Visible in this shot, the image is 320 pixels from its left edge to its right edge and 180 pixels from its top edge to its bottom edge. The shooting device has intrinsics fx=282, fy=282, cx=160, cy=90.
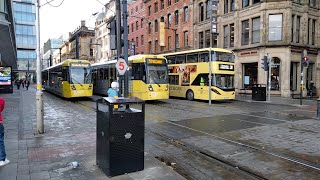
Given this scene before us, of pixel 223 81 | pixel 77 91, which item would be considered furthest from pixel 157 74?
pixel 77 91

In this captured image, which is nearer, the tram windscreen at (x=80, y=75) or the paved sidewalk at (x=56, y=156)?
the paved sidewalk at (x=56, y=156)

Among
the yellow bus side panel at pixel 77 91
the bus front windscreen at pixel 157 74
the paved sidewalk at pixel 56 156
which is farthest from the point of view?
the yellow bus side panel at pixel 77 91

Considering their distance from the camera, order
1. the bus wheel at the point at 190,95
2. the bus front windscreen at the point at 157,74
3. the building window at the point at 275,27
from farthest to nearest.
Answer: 1. the building window at the point at 275,27
2. the bus wheel at the point at 190,95
3. the bus front windscreen at the point at 157,74

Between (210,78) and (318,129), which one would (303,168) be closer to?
(318,129)

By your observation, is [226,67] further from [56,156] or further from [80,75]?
[56,156]

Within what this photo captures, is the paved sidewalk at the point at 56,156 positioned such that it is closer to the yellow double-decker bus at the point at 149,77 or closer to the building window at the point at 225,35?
the yellow double-decker bus at the point at 149,77

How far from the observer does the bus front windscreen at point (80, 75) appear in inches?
864

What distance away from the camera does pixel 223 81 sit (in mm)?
21062

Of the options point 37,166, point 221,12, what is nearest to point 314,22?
point 221,12

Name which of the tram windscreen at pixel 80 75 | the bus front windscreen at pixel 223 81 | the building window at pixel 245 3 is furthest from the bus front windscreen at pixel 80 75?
the building window at pixel 245 3

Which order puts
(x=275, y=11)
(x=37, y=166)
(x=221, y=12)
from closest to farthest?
(x=37, y=166), (x=275, y=11), (x=221, y=12)

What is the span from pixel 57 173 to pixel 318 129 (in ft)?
30.5

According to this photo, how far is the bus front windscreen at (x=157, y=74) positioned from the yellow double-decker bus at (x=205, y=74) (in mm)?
3040

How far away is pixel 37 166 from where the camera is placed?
5773 millimetres
